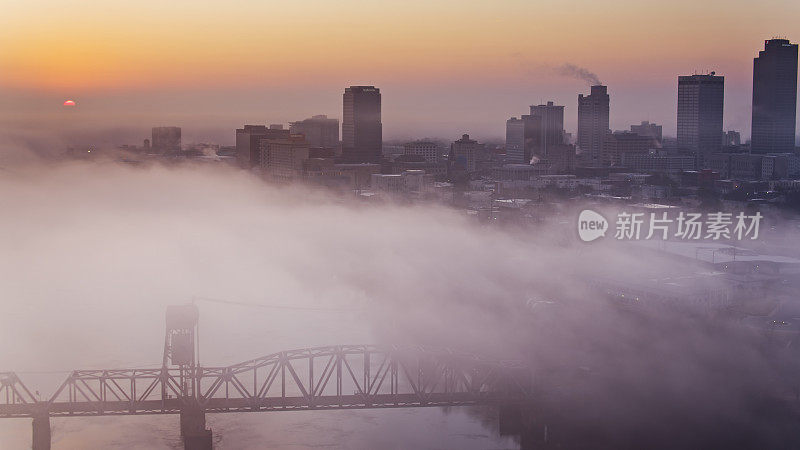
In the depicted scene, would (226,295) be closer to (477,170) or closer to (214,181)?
(214,181)

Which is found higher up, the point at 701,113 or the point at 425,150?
the point at 701,113

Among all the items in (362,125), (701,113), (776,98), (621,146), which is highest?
(776,98)

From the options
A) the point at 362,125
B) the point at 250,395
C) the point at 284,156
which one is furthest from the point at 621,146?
the point at 250,395

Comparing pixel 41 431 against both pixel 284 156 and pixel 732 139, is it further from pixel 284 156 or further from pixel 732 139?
pixel 732 139

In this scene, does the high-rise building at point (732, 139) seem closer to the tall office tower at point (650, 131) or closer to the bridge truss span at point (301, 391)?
the tall office tower at point (650, 131)

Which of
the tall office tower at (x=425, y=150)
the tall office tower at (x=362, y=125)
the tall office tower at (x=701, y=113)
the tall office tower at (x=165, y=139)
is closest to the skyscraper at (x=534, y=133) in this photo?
the tall office tower at (x=425, y=150)

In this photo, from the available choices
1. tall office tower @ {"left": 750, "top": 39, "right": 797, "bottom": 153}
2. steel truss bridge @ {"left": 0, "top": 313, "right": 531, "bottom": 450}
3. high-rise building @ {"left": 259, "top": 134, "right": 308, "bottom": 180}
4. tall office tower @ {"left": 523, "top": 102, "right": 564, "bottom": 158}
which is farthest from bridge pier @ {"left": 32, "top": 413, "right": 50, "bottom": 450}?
tall office tower @ {"left": 750, "top": 39, "right": 797, "bottom": 153}
